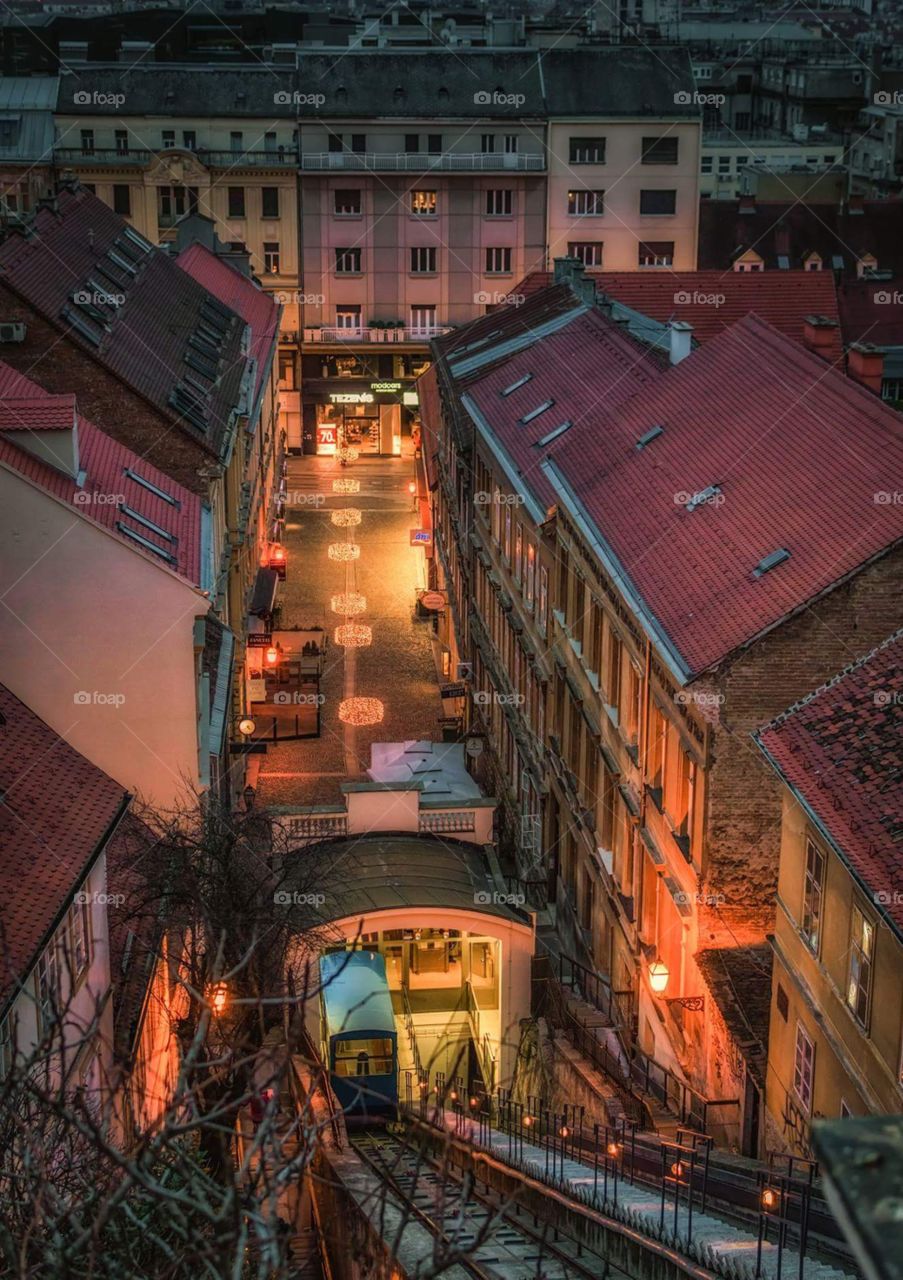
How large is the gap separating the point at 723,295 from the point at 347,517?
2032 cm

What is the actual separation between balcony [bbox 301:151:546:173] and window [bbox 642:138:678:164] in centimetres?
636

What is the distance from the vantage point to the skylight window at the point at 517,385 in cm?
5200

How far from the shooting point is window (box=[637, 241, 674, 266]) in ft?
291

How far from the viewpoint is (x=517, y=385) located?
Answer: 52.2 metres

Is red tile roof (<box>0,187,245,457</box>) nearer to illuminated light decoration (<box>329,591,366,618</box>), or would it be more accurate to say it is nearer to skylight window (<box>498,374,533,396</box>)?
skylight window (<box>498,374,533,396</box>)

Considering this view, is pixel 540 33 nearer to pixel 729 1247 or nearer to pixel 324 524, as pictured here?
pixel 324 524

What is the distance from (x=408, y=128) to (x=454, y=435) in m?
33.4

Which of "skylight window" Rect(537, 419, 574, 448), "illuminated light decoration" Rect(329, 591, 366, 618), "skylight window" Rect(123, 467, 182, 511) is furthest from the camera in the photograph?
"illuminated light decoration" Rect(329, 591, 366, 618)

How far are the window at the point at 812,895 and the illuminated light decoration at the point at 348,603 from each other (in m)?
40.2

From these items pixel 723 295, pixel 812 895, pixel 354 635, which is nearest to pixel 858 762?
pixel 812 895

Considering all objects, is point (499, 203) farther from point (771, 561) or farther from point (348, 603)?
point (771, 561)

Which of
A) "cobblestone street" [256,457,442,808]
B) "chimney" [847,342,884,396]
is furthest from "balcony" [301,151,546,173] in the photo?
"chimney" [847,342,884,396]

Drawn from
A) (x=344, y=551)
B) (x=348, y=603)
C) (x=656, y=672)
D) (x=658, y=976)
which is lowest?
(x=658, y=976)

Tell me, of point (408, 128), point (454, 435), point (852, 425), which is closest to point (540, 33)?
point (408, 128)
